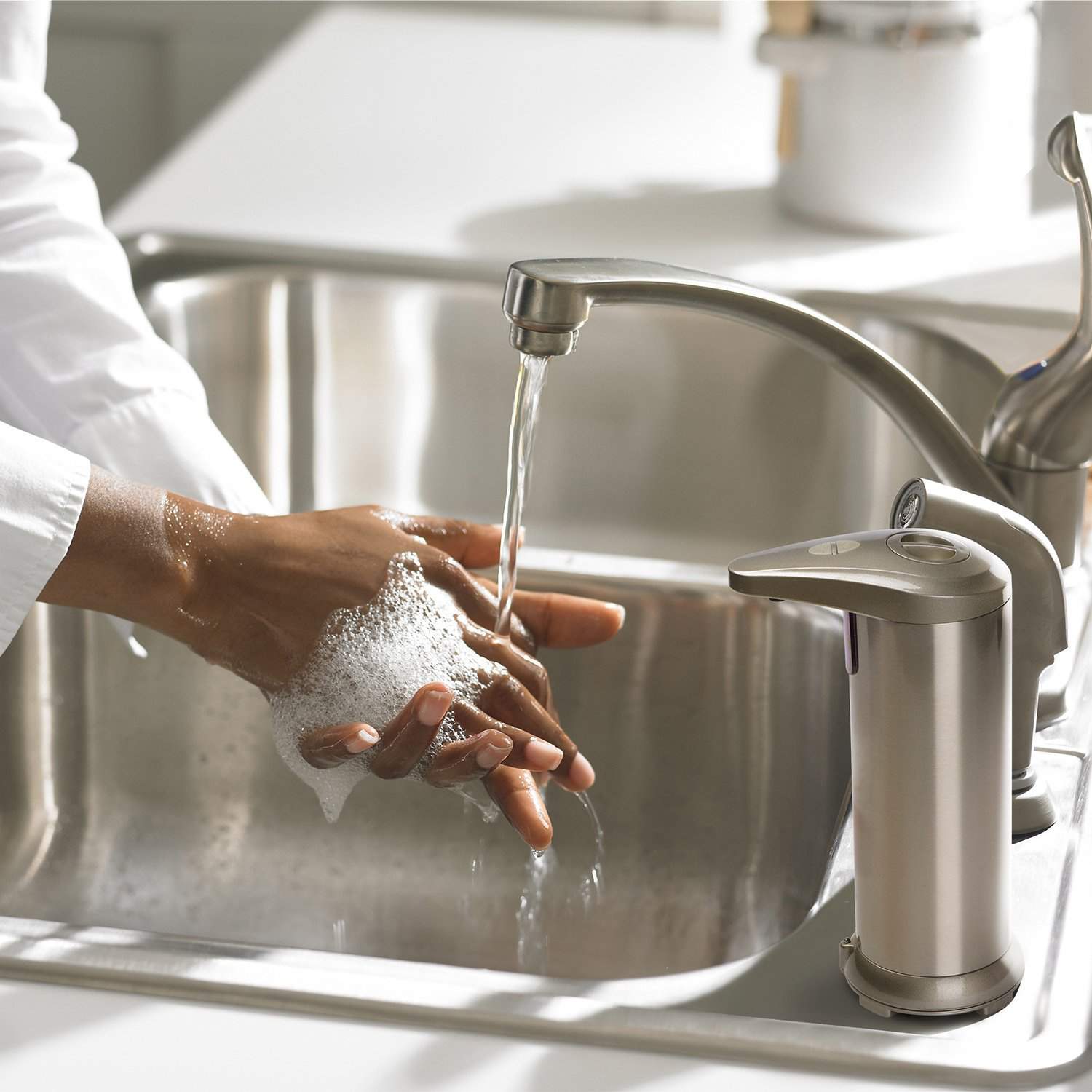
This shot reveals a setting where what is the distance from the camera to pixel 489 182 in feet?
4.03

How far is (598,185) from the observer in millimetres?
1228

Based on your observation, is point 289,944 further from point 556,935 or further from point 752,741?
point 752,741

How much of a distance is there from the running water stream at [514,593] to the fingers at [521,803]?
0.29 feet

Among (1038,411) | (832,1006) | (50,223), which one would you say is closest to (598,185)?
(50,223)

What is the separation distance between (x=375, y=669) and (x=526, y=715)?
0.26 feet

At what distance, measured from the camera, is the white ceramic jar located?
1041 millimetres

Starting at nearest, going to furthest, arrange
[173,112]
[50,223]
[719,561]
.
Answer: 1. [50,223]
2. [719,561]
3. [173,112]

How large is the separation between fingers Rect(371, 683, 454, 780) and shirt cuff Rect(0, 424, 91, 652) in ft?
0.51

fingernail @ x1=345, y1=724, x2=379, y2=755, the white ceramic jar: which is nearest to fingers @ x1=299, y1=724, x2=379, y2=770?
fingernail @ x1=345, y1=724, x2=379, y2=755

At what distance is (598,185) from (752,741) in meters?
0.58

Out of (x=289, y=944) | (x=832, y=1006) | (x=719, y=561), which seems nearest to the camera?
(x=832, y=1006)

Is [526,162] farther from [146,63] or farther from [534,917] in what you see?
[146,63]

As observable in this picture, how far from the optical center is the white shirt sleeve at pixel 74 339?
804 millimetres

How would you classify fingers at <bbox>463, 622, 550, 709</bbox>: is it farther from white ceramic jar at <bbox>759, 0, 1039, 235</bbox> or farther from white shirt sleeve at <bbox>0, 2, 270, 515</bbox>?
white ceramic jar at <bbox>759, 0, 1039, 235</bbox>
